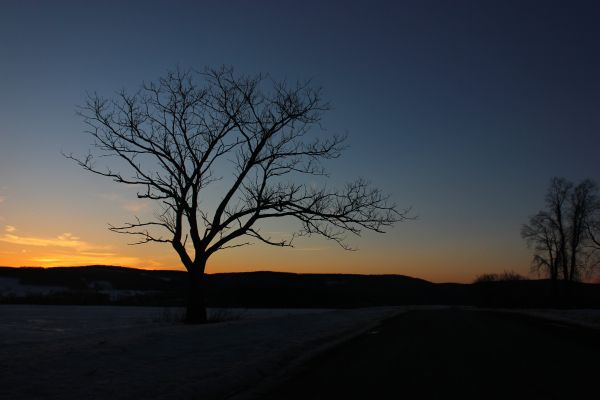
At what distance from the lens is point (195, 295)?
22438 mm

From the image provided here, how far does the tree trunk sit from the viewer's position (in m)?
22.3

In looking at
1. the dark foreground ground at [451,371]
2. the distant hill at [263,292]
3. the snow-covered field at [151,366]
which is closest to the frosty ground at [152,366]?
the snow-covered field at [151,366]

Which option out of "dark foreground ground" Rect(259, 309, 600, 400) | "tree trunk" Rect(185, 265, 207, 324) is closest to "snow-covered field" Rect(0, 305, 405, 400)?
"dark foreground ground" Rect(259, 309, 600, 400)

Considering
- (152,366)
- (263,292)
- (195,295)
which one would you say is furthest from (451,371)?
(263,292)

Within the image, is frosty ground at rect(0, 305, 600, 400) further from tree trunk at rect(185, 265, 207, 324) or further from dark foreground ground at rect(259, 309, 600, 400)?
tree trunk at rect(185, 265, 207, 324)

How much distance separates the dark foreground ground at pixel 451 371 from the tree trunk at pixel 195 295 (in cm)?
892

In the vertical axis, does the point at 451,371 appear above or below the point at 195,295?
below

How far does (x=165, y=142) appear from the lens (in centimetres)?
2277

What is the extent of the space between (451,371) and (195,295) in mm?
14565

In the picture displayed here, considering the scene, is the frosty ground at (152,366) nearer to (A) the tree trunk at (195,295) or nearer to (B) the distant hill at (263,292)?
(A) the tree trunk at (195,295)

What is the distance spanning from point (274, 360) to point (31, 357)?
4.58m

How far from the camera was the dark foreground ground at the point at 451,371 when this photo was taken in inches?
302

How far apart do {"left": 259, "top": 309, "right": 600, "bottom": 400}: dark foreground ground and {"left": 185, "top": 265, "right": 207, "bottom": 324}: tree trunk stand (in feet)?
29.3

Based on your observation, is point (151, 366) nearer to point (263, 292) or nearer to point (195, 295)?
point (195, 295)
